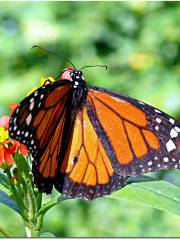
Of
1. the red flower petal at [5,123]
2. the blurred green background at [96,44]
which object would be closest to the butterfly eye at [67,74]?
the red flower petal at [5,123]

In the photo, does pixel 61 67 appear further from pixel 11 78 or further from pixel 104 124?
pixel 104 124

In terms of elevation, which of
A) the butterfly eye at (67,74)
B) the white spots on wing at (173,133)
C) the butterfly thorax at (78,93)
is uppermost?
the butterfly eye at (67,74)

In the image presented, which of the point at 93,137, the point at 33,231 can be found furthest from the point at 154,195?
the point at 33,231

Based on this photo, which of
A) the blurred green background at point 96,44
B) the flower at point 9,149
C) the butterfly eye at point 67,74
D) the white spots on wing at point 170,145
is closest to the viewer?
the flower at point 9,149

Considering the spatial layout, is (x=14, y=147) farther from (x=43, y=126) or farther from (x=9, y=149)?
(x=43, y=126)

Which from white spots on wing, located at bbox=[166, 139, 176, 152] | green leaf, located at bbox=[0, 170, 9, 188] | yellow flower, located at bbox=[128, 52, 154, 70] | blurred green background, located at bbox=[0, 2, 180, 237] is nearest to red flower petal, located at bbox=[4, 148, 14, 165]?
green leaf, located at bbox=[0, 170, 9, 188]

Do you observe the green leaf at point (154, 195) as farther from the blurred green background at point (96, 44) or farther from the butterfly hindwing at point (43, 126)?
the blurred green background at point (96, 44)
